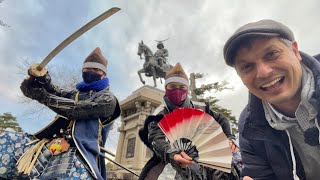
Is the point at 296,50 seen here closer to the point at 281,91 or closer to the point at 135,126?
the point at 281,91

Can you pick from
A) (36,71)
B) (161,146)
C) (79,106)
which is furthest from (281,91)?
(36,71)

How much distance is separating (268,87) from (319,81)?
0.23 metres

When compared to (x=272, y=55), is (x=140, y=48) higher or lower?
higher

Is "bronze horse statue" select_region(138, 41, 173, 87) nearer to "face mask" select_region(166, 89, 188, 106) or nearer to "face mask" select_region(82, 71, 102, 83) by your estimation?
"face mask" select_region(166, 89, 188, 106)

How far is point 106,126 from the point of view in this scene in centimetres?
262

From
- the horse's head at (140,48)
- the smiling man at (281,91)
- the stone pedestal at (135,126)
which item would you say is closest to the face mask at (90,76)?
the smiling man at (281,91)

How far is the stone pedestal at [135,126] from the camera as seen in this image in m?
8.21

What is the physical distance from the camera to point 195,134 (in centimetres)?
218

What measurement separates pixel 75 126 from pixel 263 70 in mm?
1807

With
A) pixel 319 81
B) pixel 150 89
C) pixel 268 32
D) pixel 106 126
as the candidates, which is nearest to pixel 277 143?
pixel 319 81

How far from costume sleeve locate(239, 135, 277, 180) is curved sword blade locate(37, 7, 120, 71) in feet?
5.11

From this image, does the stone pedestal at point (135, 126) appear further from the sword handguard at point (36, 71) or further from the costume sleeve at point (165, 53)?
the sword handguard at point (36, 71)

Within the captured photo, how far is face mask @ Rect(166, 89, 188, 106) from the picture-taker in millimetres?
2771

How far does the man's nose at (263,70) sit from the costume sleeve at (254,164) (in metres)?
0.54
